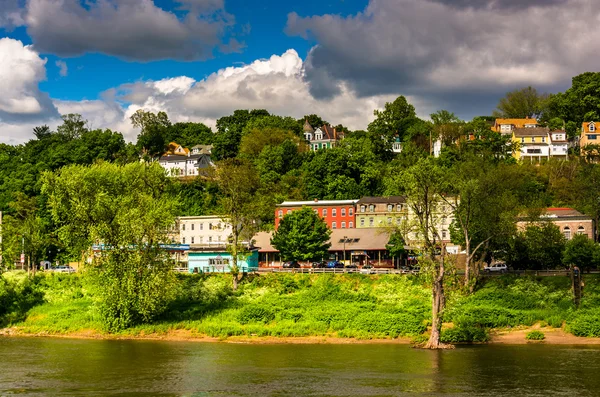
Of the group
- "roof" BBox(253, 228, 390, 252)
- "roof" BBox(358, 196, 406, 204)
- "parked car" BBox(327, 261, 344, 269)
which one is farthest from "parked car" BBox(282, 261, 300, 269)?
"roof" BBox(358, 196, 406, 204)

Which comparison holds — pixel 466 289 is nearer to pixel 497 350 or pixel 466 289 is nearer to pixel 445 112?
pixel 497 350

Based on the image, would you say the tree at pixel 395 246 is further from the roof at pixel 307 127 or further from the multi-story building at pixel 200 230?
the roof at pixel 307 127

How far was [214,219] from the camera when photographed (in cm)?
11444

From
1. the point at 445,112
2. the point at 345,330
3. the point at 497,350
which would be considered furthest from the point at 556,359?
the point at 445,112

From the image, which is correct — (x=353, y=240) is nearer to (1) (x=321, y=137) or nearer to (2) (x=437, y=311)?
(2) (x=437, y=311)

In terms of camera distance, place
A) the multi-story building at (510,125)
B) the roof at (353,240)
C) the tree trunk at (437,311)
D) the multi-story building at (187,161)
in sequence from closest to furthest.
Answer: the tree trunk at (437,311) < the roof at (353,240) < the multi-story building at (510,125) < the multi-story building at (187,161)

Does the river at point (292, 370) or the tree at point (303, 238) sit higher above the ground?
the tree at point (303, 238)

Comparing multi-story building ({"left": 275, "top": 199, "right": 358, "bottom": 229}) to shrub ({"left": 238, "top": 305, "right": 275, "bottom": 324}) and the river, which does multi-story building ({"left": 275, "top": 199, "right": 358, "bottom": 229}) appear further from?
the river

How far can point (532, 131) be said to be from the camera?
14450 centimetres

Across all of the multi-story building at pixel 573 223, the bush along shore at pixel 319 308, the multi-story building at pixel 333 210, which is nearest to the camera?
the bush along shore at pixel 319 308

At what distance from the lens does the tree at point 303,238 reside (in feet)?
306

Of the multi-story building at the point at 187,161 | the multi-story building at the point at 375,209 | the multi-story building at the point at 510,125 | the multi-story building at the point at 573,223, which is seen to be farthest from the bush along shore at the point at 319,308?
the multi-story building at the point at 510,125

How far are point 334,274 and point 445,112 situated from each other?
244ft

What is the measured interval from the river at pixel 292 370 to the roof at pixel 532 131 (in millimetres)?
89523
